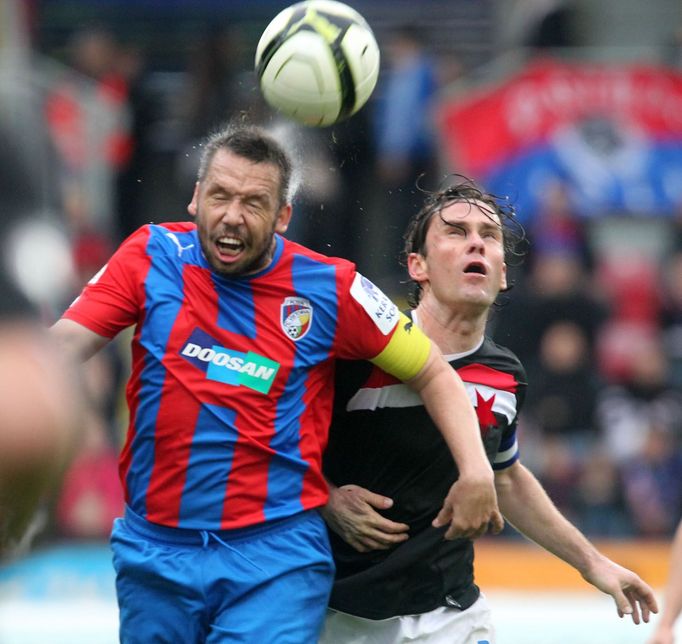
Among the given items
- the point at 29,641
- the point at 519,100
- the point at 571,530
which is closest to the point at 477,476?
the point at 571,530

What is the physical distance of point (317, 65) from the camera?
4.85 metres

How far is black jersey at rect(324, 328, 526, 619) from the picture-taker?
4719mm

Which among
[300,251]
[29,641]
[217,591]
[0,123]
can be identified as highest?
[0,123]

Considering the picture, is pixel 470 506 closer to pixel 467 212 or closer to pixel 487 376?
pixel 487 376

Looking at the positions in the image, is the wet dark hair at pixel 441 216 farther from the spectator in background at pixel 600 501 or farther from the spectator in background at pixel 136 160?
the spectator in background at pixel 136 160

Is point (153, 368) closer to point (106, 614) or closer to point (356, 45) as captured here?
point (356, 45)

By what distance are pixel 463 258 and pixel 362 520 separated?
2.89 ft

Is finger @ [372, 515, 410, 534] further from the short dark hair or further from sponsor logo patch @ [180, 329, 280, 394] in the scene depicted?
the short dark hair

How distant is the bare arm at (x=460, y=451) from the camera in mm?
4383

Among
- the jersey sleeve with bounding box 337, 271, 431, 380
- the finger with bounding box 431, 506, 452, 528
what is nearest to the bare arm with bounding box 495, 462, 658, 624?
the finger with bounding box 431, 506, 452, 528

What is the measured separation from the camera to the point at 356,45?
4.95 m

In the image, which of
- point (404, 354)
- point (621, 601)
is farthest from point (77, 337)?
point (621, 601)

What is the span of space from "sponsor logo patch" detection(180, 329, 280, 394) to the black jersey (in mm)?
324

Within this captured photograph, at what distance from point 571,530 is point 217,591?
1261 millimetres
